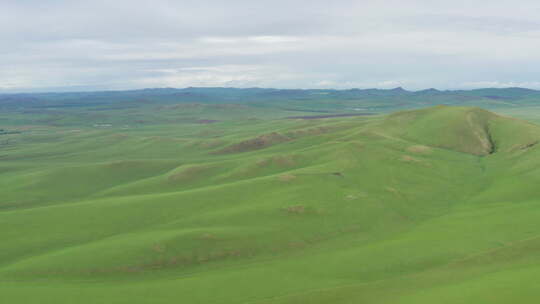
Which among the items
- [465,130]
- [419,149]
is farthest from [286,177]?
[465,130]

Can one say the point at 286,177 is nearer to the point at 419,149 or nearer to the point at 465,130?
the point at 419,149

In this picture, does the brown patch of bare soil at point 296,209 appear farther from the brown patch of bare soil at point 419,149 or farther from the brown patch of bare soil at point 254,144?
the brown patch of bare soil at point 254,144

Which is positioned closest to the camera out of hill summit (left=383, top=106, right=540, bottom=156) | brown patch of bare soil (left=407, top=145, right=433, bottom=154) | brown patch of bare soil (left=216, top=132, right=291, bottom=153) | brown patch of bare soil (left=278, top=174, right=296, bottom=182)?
brown patch of bare soil (left=278, top=174, right=296, bottom=182)

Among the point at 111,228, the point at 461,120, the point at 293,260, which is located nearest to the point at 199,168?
the point at 111,228

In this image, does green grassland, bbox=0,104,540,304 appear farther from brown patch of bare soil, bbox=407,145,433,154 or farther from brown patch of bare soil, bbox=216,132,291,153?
brown patch of bare soil, bbox=216,132,291,153

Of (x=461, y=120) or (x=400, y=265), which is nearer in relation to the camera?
(x=400, y=265)

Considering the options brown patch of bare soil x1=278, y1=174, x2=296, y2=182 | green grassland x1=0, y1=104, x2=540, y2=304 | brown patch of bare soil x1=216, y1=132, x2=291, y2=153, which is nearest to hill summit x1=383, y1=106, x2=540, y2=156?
green grassland x1=0, y1=104, x2=540, y2=304

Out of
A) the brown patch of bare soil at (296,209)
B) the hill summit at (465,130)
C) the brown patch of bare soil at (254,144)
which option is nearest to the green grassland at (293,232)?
the brown patch of bare soil at (296,209)

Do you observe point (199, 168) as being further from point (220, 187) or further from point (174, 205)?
point (174, 205)
